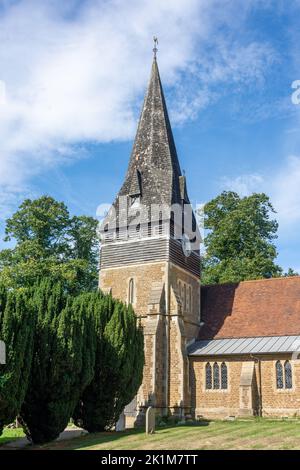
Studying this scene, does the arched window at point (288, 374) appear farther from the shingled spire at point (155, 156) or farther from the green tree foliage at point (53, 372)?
the green tree foliage at point (53, 372)

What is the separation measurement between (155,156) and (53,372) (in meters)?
18.0

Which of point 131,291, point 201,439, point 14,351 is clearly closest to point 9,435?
point 14,351

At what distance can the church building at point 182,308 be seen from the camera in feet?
88.9

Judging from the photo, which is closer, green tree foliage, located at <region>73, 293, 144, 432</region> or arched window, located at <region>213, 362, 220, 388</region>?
green tree foliage, located at <region>73, 293, 144, 432</region>

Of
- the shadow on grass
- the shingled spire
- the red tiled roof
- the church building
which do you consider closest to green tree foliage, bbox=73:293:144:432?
the shadow on grass

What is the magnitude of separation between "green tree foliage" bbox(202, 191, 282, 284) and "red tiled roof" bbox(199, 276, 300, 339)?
6127 mm

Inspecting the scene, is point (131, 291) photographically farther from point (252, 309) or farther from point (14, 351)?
point (14, 351)

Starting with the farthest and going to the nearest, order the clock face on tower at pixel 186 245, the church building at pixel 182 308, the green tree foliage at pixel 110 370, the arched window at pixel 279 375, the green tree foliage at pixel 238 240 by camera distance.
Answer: the green tree foliage at pixel 238 240, the clock face on tower at pixel 186 245, the church building at pixel 182 308, the arched window at pixel 279 375, the green tree foliage at pixel 110 370

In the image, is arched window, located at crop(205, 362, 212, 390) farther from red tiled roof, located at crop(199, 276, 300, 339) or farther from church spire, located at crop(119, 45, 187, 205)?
church spire, located at crop(119, 45, 187, 205)

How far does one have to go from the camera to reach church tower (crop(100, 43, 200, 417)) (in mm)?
27750

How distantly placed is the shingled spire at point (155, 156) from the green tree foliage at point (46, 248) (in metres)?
7.12

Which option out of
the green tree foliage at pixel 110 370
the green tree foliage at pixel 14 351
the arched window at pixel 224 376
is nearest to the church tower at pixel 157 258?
the arched window at pixel 224 376
